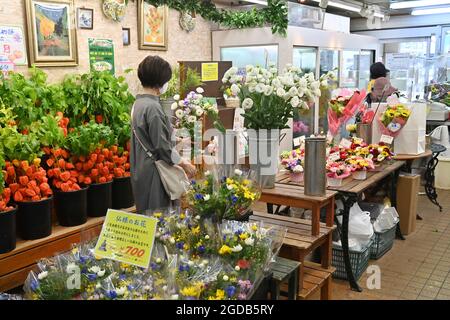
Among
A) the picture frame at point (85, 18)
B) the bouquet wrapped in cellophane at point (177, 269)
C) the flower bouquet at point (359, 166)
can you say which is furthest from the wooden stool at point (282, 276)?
the picture frame at point (85, 18)

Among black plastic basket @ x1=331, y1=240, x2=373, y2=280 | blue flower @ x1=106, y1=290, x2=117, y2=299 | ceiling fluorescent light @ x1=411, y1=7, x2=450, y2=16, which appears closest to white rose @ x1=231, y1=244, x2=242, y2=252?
blue flower @ x1=106, y1=290, x2=117, y2=299

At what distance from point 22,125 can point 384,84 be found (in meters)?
4.43

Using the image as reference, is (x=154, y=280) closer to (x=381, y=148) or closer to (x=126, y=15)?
(x=381, y=148)

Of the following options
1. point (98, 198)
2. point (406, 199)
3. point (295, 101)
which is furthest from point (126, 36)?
point (406, 199)

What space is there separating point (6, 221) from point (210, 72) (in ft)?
10.5

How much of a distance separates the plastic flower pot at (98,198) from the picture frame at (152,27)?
2096 millimetres

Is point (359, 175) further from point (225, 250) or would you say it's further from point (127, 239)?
point (127, 239)

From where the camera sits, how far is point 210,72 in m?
5.22

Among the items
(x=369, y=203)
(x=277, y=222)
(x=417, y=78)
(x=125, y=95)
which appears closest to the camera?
(x=277, y=222)

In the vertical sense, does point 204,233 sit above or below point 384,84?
below

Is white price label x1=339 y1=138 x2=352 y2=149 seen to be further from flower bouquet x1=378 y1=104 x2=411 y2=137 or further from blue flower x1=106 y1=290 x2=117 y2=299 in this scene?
blue flower x1=106 y1=290 x2=117 y2=299

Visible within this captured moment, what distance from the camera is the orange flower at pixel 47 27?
3789 millimetres

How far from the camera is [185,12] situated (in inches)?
211

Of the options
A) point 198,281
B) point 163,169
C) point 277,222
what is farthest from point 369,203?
point 198,281
